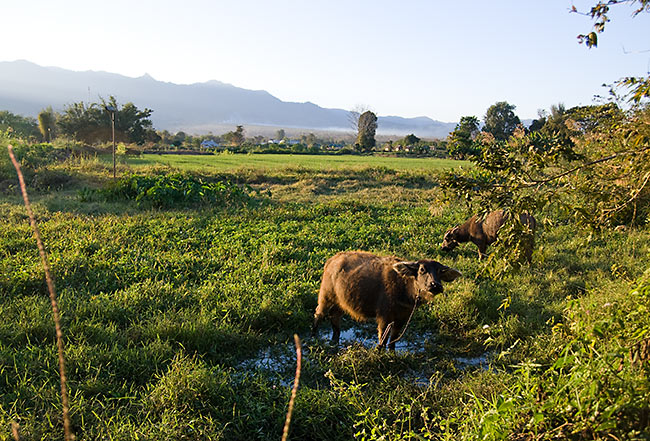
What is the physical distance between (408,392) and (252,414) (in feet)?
5.06

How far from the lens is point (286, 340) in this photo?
16.7ft

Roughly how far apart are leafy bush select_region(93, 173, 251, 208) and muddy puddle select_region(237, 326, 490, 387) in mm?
7632

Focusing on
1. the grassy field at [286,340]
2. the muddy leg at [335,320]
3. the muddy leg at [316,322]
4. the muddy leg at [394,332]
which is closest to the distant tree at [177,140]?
the grassy field at [286,340]

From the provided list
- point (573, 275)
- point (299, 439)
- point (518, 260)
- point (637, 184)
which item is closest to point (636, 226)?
point (573, 275)

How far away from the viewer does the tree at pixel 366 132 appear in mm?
56031

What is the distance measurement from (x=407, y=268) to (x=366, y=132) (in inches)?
2224

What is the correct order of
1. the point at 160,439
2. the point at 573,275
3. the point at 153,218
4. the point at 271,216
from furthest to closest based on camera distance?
the point at 271,216
the point at 153,218
the point at 573,275
the point at 160,439

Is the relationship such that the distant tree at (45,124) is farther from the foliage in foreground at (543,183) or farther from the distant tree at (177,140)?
the foliage in foreground at (543,183)

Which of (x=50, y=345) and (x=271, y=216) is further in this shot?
(x=271, y=216)

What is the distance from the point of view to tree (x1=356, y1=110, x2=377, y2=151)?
184 feet

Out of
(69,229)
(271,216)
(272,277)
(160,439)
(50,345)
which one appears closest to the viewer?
(160,439)

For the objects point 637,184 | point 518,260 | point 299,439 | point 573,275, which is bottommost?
point 299,439

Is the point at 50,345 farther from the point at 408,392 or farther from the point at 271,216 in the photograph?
the point at 271,216

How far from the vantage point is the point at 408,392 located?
4.01 m
